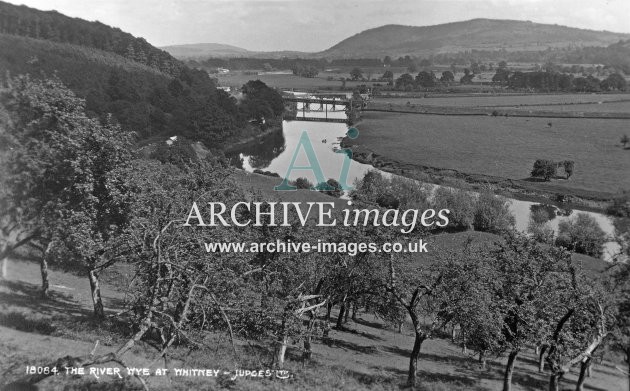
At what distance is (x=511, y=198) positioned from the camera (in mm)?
41094

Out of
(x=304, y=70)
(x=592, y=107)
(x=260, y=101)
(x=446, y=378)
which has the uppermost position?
(x=304, y=70)

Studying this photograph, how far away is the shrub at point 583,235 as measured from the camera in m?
32.2

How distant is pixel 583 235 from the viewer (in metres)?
33.0

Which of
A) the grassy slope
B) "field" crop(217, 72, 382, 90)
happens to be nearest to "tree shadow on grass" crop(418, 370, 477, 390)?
the grassy slope

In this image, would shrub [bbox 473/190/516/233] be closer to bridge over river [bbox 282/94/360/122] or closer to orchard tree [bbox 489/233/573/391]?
orchard tree [bbox 489/233/573/391]

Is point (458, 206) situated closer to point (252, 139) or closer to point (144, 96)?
point (252, 139)

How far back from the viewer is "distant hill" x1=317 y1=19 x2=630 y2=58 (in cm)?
7394

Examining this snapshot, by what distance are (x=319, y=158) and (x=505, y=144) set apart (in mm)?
22763

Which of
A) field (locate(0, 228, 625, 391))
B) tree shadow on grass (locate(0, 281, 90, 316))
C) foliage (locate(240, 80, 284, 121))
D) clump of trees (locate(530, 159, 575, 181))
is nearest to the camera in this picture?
field (locate(0, 228, 625, 391))

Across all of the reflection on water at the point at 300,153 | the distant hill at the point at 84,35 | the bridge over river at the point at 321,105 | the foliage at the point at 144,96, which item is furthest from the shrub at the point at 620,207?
the distant hill at the point at 84,35

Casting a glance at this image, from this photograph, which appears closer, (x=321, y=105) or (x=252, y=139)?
(x=321, y=105)

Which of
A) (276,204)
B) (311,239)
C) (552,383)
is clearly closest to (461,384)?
(552,383)

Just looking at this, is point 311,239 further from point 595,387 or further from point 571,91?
point 571,91

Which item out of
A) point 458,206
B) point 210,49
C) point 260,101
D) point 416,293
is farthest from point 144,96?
point 416,293
